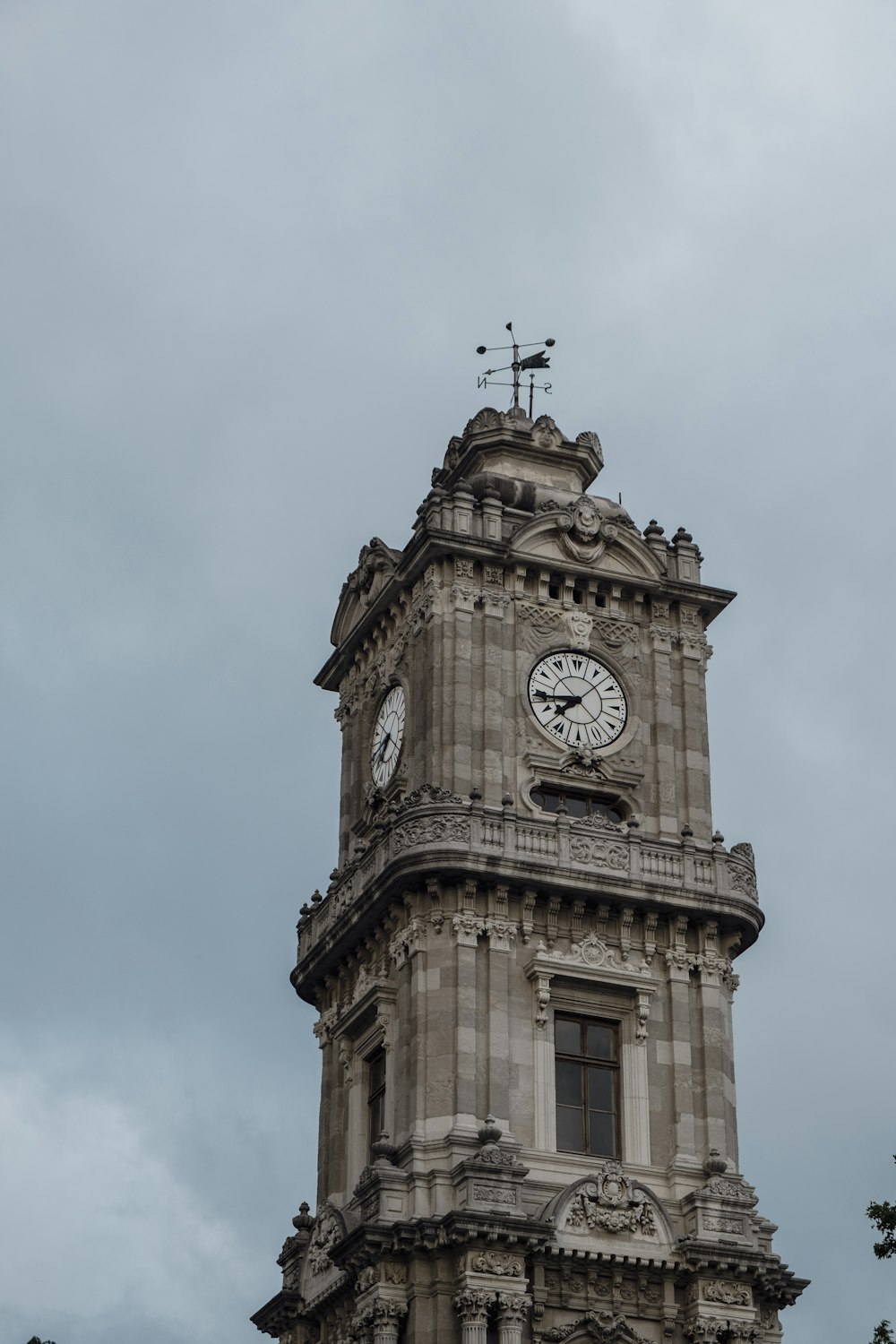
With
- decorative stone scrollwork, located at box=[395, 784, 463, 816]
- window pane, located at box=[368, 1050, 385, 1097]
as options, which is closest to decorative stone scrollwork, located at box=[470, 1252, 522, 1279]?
window pane, located at box=[368, 1050, 385, 1097]

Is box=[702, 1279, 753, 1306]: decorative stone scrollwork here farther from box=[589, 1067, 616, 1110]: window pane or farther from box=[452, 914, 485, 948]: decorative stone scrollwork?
box=[452, 914, 485, 948]: decorative stone scrollwork

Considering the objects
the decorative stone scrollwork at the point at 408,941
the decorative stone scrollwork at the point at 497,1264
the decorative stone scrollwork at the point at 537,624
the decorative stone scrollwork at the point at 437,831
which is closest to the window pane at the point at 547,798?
the decorative stone scrollwork at the point at 437,831

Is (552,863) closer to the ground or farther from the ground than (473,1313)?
farther from the ground

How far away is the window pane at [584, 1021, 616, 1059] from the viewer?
179ft

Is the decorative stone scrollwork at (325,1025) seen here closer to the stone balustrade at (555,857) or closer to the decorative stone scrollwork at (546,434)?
the stone balustrade at (555,857)

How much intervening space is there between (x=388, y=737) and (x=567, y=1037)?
9741 millimetres

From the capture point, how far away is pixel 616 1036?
54.8m

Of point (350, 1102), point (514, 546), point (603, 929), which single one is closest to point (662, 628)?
point (514, 546)

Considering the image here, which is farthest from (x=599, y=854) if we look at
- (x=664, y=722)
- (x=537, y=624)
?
(x=537, y=624)

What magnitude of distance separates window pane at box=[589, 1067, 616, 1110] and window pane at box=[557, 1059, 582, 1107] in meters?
0.26

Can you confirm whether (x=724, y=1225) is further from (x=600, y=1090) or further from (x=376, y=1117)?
(x=376, y=1117)

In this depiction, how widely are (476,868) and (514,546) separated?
8.80m

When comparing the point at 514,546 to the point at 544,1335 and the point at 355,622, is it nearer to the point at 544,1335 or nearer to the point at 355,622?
the point at 355,622

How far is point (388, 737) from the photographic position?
60531mm
